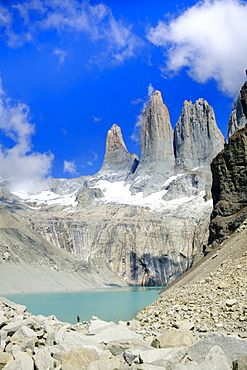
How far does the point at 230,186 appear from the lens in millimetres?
46969

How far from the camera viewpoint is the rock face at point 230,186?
44.7 m

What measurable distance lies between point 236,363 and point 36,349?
4.99 meters

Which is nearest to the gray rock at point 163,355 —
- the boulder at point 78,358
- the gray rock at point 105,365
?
the gray rock at point 105,365

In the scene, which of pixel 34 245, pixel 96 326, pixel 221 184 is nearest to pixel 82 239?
pixel 34 245

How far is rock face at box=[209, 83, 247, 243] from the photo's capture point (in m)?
44.7

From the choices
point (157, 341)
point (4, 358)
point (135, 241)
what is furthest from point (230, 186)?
point (135, 241)

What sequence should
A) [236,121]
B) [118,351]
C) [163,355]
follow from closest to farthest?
[163,355], [118,351], [236,121]

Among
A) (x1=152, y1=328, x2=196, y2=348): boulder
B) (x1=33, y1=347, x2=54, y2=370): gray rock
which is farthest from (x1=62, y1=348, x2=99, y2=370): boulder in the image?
(x1=152, y1=328, x2=196, y2=348): boulder

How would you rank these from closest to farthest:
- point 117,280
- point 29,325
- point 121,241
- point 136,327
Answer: point 29,325
point 136,327
point 117,280
point 121,241

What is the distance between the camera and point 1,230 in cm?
7925

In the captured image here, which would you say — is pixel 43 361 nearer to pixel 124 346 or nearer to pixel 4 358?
pixel 4 358

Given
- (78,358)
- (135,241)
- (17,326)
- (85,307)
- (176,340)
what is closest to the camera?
(78,358)

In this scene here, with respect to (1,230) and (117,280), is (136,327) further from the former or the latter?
(117,280)

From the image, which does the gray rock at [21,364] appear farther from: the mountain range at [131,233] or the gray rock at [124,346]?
the mountain range at [131,233]
